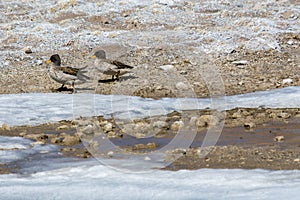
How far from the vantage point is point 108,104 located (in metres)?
12.7

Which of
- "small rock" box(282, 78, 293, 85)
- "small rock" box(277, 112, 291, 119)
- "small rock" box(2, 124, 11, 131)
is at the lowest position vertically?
Result: "small rock" box(2, 124, 11, 131)

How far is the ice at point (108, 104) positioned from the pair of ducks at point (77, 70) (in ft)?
2.64

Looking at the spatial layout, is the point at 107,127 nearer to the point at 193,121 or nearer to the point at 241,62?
the point at 193,121

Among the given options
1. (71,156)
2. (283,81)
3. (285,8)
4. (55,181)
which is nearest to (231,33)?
(285,8)

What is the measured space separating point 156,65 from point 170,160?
26.3 ft

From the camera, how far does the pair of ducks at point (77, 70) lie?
14.4 m

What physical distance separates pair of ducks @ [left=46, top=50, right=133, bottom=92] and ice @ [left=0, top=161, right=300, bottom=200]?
6406mm

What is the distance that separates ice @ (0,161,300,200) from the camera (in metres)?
6.99

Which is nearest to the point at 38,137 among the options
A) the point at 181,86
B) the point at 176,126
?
the point at 176,126

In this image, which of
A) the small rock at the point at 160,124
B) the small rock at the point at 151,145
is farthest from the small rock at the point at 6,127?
the small rock at the point at 151,145

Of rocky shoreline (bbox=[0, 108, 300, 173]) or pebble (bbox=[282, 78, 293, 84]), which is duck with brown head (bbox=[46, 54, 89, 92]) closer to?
rocky shoreline (bbox=[0, 108, 300, 173])

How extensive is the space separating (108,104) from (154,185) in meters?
5.40

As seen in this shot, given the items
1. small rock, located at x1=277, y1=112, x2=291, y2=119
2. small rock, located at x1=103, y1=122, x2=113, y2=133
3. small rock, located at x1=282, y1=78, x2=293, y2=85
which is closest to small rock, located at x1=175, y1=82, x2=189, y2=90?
small rock, located at x1=282, y1=78, x2=293, y2=85

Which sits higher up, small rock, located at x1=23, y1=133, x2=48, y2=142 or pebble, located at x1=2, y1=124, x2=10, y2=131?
pebble, located at x1=2, y1=124, x2=10, y2=131
